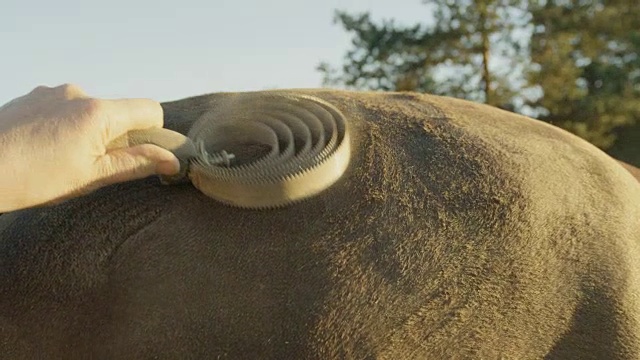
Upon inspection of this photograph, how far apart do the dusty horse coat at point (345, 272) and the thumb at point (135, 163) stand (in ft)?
0.24

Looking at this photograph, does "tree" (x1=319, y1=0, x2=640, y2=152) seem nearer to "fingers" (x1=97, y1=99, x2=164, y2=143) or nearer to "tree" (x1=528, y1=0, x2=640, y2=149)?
"tree" (x1=528, y1=0, x2=640, y2=149)

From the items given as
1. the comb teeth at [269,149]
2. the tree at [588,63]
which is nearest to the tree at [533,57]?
the tree at [588,63]

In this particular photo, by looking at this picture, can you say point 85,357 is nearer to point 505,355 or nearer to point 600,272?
point 505,355

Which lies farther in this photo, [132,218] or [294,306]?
[132,218]

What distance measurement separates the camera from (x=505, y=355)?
1.62 m

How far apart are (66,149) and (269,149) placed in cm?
44

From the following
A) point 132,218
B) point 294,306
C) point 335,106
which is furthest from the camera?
point 335,106

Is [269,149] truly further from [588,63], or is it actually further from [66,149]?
[588,63]

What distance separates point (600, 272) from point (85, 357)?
1.09 metres

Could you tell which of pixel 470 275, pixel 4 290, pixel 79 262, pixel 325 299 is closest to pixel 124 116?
pixel 79 262

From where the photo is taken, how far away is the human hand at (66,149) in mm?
1457

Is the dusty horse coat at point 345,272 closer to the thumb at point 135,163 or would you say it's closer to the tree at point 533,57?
the thumb at point 135,163

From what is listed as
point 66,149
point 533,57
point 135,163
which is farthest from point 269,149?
point 533,57

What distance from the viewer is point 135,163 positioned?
160 centimetres
